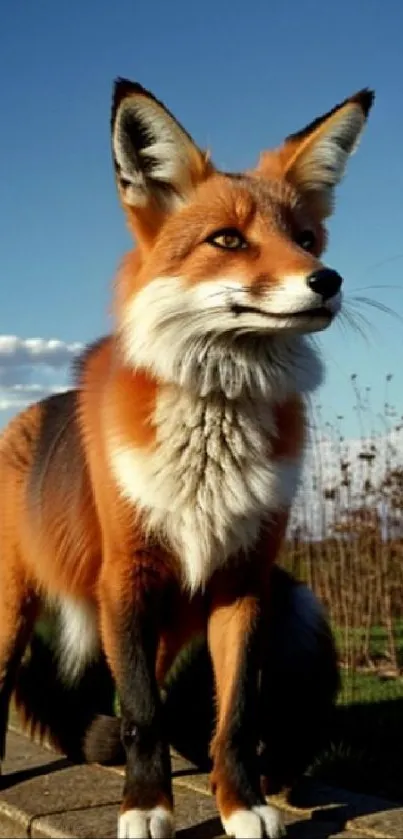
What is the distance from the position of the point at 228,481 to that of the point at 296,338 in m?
0.49

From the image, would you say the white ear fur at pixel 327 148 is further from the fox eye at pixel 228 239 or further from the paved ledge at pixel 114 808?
the paved ledge at pixel 114 808

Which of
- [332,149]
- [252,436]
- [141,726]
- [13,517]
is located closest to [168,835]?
[141,726]

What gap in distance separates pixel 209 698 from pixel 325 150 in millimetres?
2085

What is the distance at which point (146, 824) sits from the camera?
111 inches

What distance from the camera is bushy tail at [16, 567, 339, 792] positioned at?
3.58 meters

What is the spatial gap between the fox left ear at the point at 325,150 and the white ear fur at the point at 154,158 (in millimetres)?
361

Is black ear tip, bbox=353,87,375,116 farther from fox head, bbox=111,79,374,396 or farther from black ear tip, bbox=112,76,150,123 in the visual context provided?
black ear tip, bbox=112,76,150,123

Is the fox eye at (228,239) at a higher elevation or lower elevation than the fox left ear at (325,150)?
lower

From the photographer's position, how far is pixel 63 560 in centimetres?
349

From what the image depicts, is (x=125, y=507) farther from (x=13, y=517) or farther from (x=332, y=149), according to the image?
(x=332, y=149)

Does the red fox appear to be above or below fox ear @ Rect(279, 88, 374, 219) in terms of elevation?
below

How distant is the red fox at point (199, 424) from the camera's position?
2891 mm

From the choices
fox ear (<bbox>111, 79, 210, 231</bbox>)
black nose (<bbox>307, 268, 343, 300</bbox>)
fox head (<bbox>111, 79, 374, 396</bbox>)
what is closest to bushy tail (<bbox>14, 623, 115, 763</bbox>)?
fox head (<bbox>111, 79, 374, 396</bbox>)

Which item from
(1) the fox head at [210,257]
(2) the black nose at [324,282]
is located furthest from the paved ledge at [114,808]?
(2) the black nose at [324,282]
